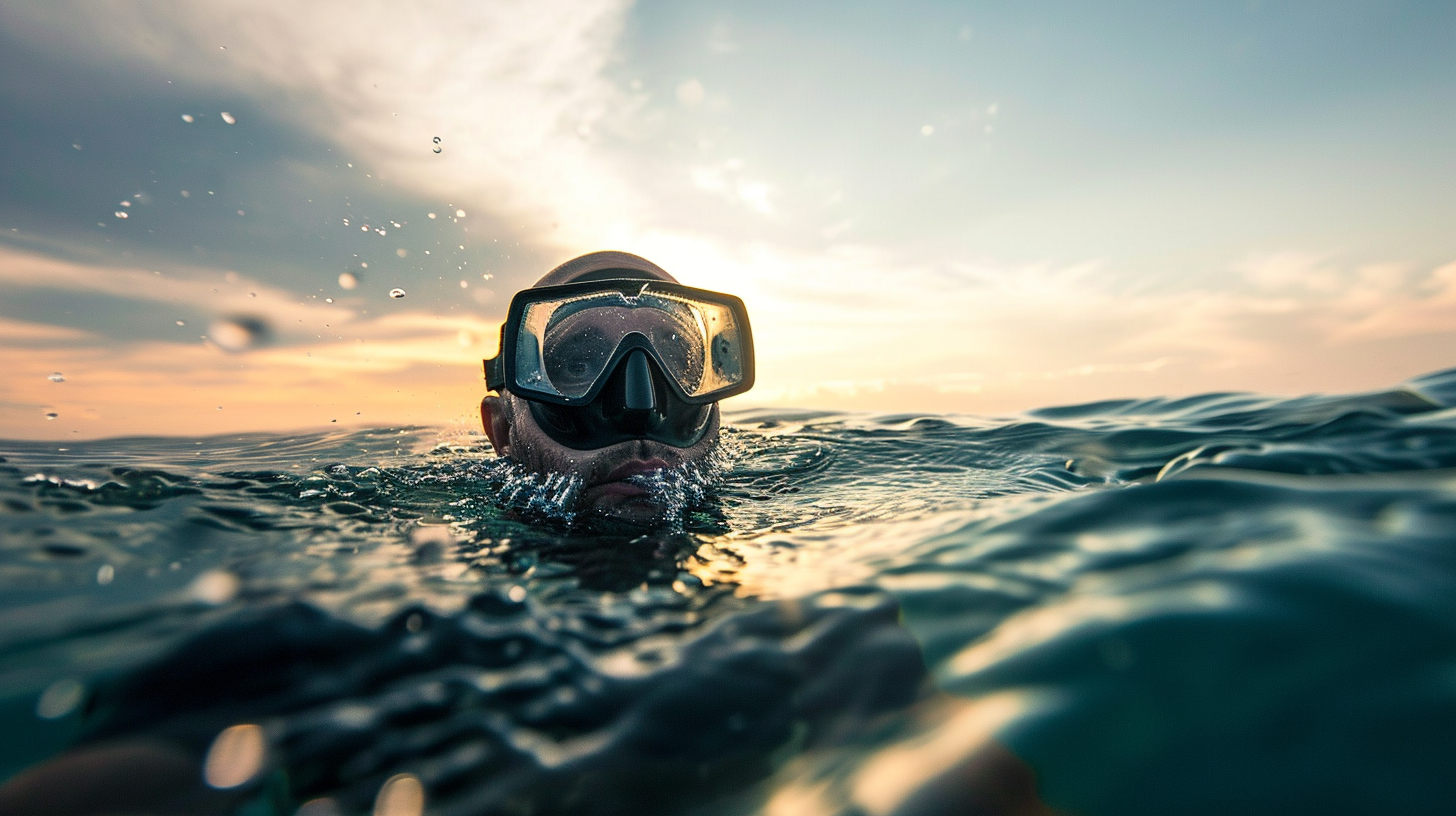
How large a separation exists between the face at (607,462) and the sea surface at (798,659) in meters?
0.43

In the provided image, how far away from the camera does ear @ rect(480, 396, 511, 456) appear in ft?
11.5

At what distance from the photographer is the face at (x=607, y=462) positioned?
2.77m

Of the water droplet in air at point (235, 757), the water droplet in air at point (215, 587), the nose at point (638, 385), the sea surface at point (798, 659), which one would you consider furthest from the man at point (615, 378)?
the water droplet in air at point (235, 757)

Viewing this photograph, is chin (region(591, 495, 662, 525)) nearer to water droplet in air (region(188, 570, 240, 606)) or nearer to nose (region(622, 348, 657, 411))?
nose (region(622, 348, 657, 411))

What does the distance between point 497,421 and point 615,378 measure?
42.1 inches

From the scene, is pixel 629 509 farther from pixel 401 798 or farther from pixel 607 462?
pixel 401 798

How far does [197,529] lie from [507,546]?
1296 millimetres

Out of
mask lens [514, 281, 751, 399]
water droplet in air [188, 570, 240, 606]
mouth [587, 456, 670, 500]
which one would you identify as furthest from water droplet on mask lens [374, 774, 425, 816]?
mask lens [514, 281, 751, 399]

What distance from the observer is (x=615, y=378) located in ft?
9.59

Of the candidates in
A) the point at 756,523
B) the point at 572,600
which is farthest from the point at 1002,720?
the point at 756,523

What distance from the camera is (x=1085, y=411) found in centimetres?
664

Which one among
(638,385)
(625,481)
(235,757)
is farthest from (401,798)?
(638,385)

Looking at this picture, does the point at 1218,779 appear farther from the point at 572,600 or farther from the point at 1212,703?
the point at 572,600

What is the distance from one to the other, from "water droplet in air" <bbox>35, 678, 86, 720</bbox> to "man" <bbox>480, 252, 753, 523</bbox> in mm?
1707
